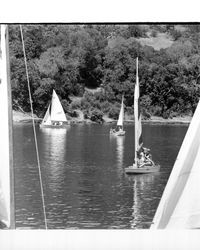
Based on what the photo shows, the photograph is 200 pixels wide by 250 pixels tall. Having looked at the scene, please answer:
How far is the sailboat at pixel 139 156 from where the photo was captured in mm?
5406

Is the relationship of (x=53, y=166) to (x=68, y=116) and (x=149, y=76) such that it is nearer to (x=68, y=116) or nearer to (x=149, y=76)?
(x=68, y=116)

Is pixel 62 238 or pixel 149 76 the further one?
pixel 149 76

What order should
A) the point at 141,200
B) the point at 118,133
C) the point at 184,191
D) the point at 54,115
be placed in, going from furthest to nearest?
the point at 118,133 → the point at 141,200 → the point at 54,115 → the point at 184,191

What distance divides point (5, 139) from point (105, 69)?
0.88 m

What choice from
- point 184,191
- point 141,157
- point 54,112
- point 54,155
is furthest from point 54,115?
point 184,191

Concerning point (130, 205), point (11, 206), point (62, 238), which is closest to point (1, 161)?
point (11, 206)

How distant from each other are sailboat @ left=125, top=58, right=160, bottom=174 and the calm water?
1.4 inches

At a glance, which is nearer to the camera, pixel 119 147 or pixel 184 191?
pixel 184 191

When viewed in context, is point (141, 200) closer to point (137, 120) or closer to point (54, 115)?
point (137, 120)

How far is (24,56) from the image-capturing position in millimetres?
5148

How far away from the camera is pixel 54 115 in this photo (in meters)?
5.19

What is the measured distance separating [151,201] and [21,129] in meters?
0.91

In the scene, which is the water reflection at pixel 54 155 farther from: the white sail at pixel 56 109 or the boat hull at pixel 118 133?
the boat hull at pixel 118 133
